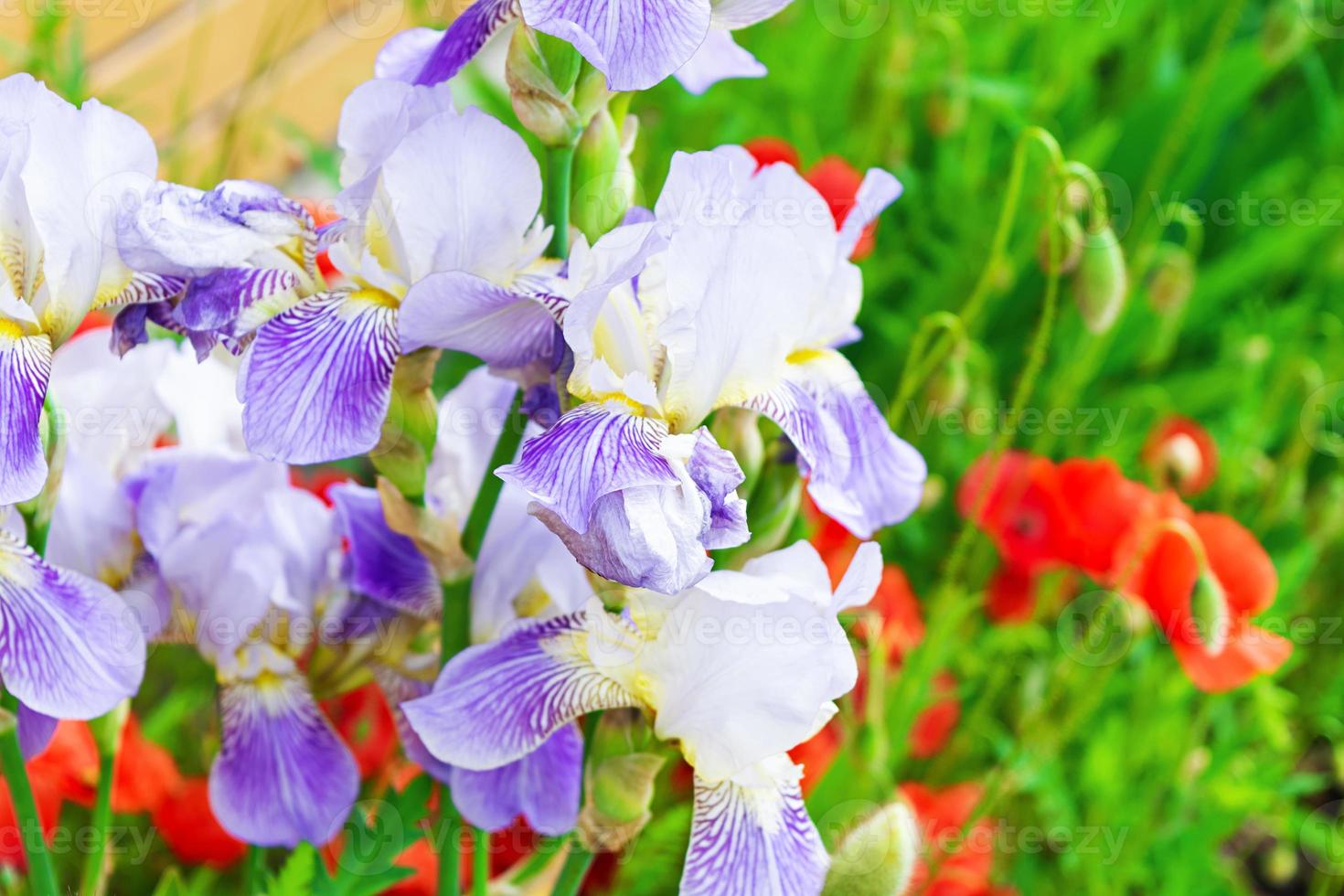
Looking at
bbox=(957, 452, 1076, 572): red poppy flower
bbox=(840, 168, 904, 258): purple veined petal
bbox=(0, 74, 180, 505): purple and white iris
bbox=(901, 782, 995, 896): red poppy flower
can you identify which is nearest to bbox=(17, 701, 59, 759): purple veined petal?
bbox=(0, 74, 180, 505): purple and white iris

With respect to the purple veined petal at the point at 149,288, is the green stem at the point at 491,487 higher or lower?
lower

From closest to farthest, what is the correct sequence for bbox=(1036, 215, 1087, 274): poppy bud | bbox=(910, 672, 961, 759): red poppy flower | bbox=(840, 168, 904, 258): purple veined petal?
bbox=(840, 168, 904, 258): purple veined petal < bbox=(1036, 215, 1087, 274): poppy bud < bbox=(910, 672, 961, 759): red poppy flower

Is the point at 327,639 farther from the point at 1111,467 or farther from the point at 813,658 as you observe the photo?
the point at 1111,467

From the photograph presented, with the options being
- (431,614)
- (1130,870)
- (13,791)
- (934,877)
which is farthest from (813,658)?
(1130,870)

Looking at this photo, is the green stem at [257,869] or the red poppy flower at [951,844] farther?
the red poppy flower at [951,844]

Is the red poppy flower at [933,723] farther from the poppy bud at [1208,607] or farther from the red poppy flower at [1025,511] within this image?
the poppy bud at [1208,607]

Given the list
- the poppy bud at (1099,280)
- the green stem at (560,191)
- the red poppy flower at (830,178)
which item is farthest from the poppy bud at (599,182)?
the red poppy flower at (830,178)

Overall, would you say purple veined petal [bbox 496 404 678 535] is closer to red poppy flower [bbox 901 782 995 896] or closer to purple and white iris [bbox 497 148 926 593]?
purple and white iris [bbox 497 148 926 593]

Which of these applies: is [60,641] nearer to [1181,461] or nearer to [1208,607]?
[1208,607]
